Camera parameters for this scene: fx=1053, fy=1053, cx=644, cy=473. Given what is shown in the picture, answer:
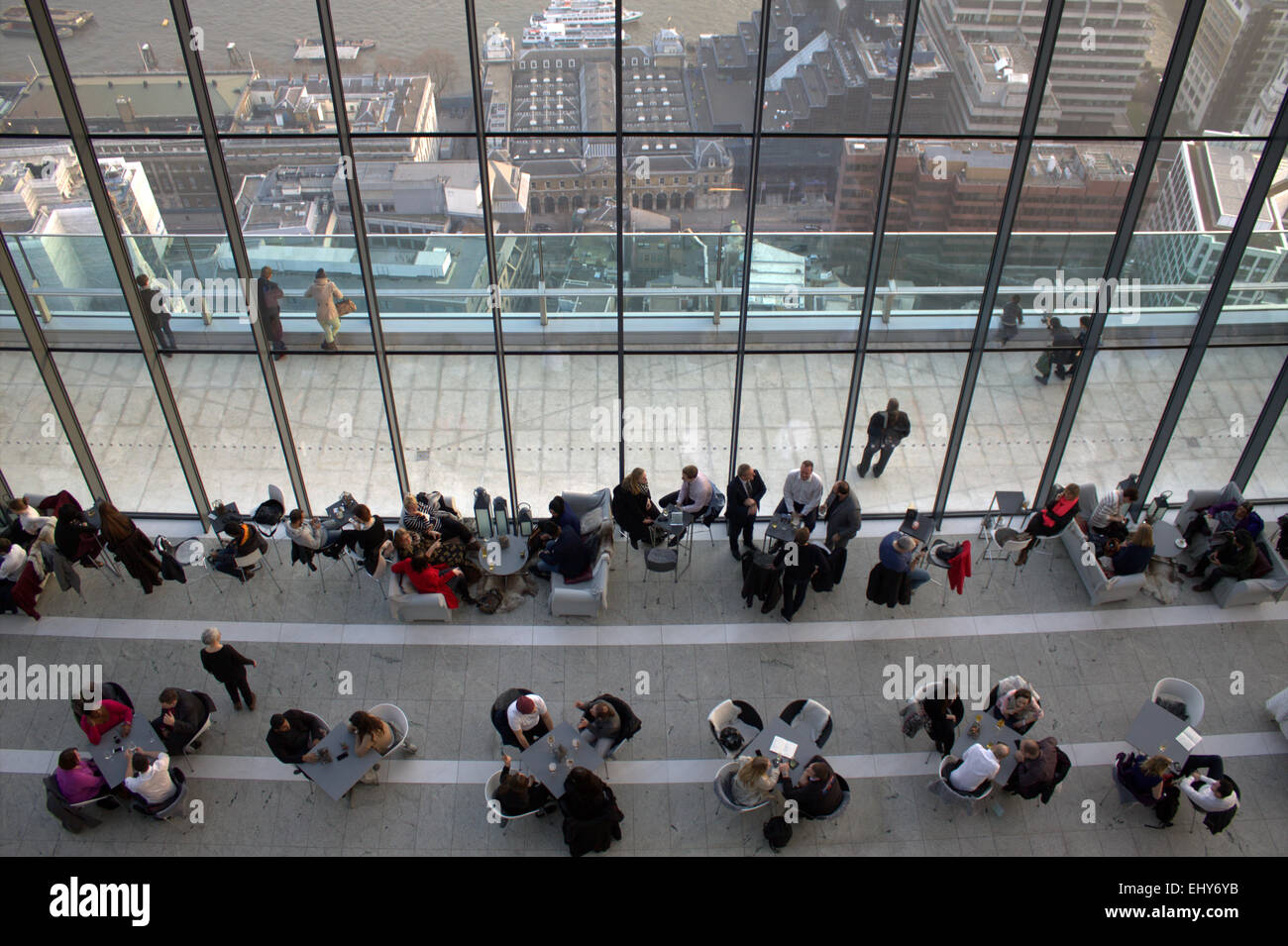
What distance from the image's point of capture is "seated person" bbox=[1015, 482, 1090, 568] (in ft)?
44.5

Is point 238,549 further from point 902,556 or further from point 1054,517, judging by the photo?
point 1054,517

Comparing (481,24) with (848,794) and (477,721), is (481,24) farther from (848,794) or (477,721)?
(848,794)

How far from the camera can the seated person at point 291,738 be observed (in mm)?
11203

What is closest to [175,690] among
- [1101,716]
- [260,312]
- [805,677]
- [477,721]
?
[477,721]

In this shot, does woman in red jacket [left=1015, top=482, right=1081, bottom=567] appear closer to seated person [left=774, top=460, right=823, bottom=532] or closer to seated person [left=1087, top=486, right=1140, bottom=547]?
seated person [left=1087, top=486, right=1140, bottom=547]

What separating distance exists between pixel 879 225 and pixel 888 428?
114 inches

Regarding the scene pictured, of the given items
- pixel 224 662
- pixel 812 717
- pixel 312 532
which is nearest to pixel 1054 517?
pixel 812 717

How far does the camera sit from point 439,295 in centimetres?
1331

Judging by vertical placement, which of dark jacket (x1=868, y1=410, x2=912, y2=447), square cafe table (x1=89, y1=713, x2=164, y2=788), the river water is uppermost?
the river water

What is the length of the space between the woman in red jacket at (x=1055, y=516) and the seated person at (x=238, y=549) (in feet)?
32.9


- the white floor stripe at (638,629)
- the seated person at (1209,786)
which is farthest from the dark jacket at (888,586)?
the seated person at (1209,786)

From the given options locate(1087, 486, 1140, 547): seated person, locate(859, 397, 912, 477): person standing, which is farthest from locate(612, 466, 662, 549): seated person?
locate(1087, 486, 1140, 547): seated person

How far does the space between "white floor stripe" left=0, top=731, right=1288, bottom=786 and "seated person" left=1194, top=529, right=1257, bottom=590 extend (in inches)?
88.3

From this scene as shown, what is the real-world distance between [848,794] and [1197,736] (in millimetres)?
3918
